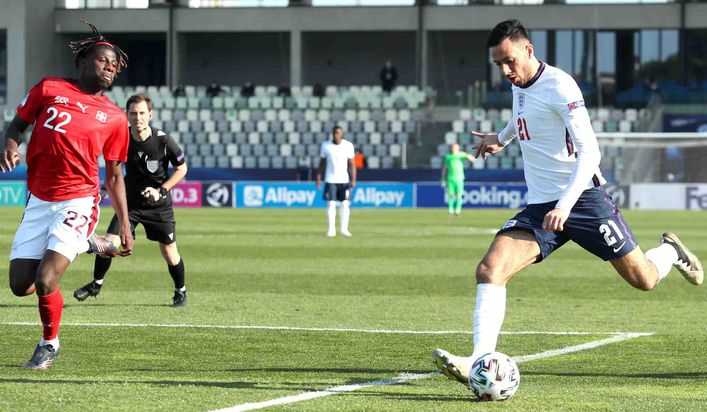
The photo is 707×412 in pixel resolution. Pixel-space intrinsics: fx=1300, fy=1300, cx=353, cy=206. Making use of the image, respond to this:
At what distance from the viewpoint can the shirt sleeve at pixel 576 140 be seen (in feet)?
23.2

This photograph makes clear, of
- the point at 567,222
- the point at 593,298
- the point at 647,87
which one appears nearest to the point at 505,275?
the point at 567,222

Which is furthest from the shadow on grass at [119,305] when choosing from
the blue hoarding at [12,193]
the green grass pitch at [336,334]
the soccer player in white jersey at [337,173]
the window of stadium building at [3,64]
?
the window of stadium building at [3,64]

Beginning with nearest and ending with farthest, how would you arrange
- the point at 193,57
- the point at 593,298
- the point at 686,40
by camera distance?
the point at 593,298 → the point at 686,40 → the point at 193,57

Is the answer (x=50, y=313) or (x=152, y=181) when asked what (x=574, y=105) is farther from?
(x=152, y=181)

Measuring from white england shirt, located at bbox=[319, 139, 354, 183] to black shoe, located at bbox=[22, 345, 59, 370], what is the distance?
16.9 metres

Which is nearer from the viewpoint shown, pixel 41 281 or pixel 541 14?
pixel 41 281

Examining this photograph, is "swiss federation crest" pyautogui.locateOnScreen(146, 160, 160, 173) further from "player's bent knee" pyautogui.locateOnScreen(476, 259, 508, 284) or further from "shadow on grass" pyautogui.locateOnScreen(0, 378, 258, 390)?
"player's bent knee" pyautogui.locateOnScreen(476, 259, 508, 284)

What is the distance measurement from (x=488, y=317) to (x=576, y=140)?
1089 mm

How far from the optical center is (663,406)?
21.8 ft

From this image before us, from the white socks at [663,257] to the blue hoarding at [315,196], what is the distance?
32.9 meters

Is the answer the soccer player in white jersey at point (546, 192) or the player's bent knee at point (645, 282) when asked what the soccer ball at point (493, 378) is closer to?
the soccer player in white jersey at point (546, 192)

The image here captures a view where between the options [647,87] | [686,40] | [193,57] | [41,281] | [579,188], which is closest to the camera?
[579,188]

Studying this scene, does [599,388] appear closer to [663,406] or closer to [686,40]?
[663,406]

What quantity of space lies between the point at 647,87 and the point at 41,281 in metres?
44.0
